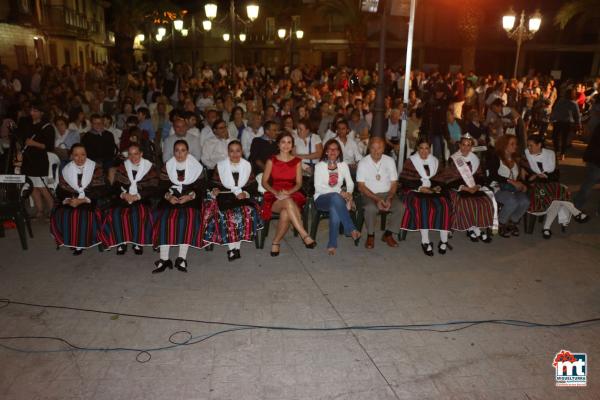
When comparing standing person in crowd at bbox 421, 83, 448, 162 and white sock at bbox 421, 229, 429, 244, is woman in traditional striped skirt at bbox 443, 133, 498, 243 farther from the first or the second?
standing person in crowd at bbox 421, 83, 448, 162

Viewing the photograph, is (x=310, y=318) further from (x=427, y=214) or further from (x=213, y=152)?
(x=213, y=152)

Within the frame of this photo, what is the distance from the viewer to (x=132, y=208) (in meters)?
6.00

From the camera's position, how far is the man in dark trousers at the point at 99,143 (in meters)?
7.89

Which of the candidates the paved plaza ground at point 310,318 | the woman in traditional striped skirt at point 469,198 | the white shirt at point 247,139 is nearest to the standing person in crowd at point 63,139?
the paved plaza ground at point 310,318

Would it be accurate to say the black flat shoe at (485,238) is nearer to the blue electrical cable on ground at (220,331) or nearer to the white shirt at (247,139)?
the blue electrical cable on ground at (220,331)

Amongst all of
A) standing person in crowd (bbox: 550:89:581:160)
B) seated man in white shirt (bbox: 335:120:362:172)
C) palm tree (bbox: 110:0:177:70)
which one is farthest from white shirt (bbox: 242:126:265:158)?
palm tree (bbox: 110:0:177:70)

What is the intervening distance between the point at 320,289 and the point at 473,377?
185cm

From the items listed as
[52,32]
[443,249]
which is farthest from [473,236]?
[52,32]

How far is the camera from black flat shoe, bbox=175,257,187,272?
5637mm

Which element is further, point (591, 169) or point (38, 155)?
point (591, 169)

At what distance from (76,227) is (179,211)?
1.27 m

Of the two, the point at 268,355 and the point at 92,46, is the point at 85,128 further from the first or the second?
Answer: the point at 92,46

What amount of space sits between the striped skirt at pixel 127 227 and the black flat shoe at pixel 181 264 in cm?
50

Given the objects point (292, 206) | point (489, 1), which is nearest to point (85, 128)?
point (292, 206)
